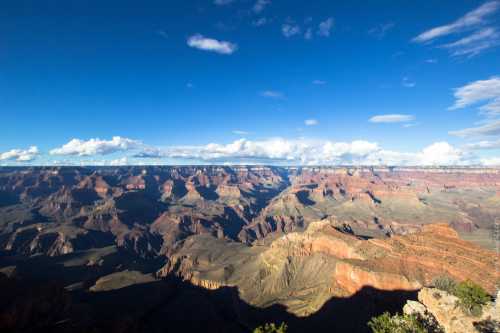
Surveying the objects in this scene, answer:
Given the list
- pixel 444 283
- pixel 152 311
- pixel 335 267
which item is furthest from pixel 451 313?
pixel 152 311

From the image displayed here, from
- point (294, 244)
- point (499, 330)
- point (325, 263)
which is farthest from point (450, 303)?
point (294, 244)

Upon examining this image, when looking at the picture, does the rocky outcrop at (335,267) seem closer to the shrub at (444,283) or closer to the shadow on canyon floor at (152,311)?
the shrub at (444,283)

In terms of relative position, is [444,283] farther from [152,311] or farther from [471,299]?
[152,311]

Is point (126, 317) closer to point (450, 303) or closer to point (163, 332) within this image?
Answer: point (163, 332)

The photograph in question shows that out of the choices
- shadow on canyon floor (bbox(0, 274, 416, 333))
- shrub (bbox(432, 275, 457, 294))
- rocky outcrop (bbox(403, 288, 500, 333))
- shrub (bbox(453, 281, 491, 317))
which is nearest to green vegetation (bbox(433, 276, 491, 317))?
shrub (bbox(453, 281, 491, 317))

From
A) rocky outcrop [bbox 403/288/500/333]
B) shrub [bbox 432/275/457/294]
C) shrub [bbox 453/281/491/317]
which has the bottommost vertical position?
shrub [bbox 432/275/457/294]

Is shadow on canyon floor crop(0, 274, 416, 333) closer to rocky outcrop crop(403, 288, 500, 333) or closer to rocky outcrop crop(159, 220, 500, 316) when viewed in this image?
rocky outcrop crop(159, 220, 500, 316)
